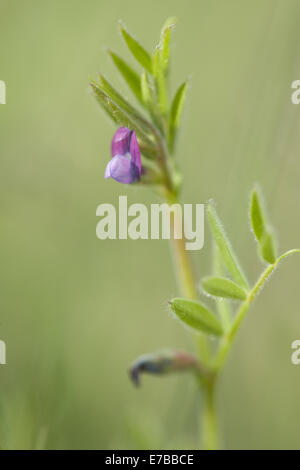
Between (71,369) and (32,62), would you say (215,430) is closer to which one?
(71,369)

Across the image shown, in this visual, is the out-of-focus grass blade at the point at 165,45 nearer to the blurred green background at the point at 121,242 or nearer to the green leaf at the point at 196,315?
the green leaf at the point at 196,315

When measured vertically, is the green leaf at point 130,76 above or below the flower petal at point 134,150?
above

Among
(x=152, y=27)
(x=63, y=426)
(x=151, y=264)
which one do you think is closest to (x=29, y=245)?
(x=151, y=264)

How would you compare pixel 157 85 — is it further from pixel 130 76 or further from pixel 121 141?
pixel 121 141

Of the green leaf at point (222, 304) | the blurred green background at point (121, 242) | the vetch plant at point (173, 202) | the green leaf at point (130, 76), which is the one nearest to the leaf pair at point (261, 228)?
the vetch plant at point (173, 202)

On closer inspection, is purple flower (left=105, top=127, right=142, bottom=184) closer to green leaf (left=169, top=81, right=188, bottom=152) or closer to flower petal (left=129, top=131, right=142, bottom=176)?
flower petal (left=129, top=131, right=142, bottom=176)
